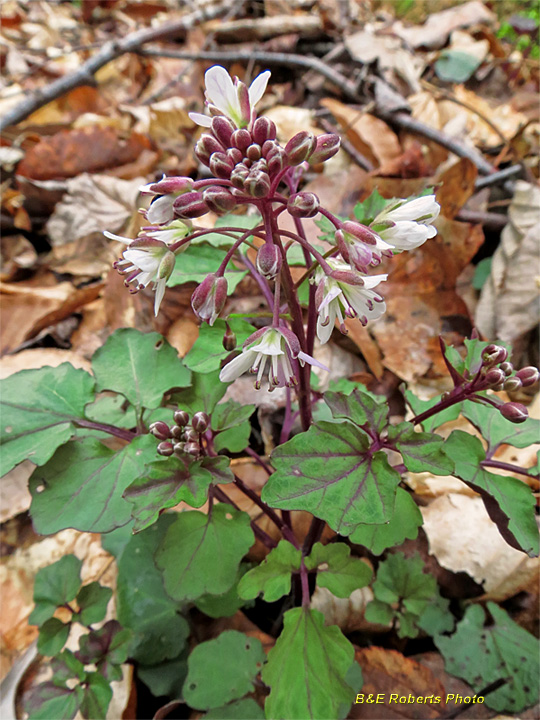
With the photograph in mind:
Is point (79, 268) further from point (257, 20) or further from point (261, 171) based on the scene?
point (257, 20)

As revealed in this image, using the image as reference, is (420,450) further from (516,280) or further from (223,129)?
(516,280)

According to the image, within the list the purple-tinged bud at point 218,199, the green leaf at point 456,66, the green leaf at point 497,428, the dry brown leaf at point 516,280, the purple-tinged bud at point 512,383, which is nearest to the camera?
the purple-tinged bud at point 218,199

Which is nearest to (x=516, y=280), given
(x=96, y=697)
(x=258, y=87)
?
(x=258, y=87)

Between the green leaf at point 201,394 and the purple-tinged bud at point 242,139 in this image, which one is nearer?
the purple-tinged bud at point 242,139

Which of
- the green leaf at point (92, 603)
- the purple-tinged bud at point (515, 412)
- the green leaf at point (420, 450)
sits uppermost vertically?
the purple-tinged bud at point (515, 412)

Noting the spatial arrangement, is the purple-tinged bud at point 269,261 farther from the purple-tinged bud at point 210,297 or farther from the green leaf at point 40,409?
the green leaf at point 40,409

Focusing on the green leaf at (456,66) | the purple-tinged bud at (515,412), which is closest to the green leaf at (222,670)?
the purple-tinged bud at (515,412)
